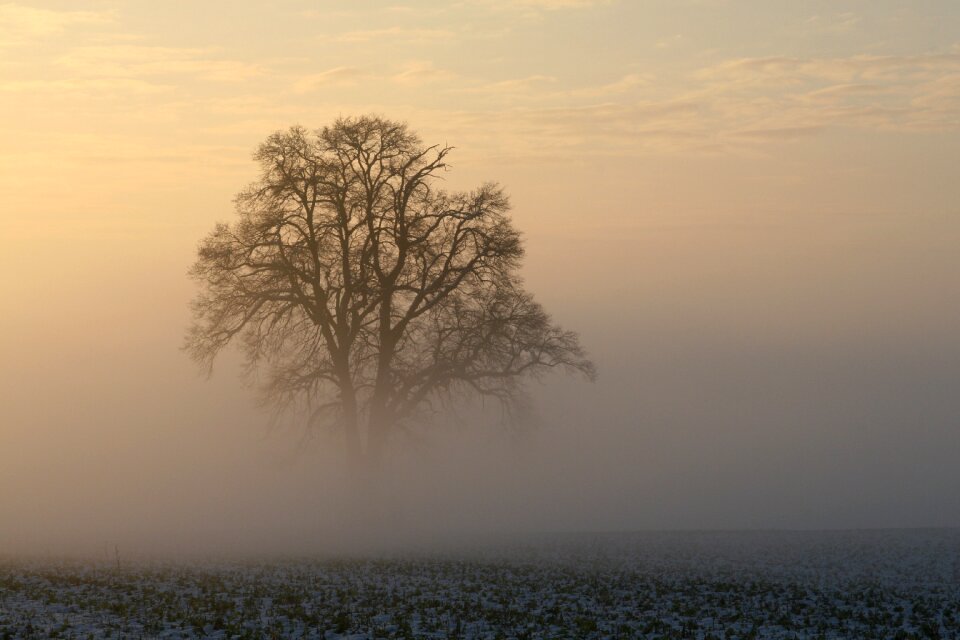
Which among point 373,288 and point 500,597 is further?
point 373,288

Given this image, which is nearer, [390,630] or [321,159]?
[390,630]

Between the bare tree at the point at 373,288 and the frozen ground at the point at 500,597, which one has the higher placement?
the bare tree at the point at 373,288

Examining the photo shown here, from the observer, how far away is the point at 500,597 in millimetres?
19141

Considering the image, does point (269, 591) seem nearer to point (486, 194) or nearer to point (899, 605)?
point (899, 605)

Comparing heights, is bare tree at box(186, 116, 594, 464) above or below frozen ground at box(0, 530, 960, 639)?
above

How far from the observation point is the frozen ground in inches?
610

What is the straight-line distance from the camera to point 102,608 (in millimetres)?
16734

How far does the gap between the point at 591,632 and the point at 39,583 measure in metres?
11.2

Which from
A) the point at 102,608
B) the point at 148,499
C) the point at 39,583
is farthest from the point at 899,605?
the point at 148,499

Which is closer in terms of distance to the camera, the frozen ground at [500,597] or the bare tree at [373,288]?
the frozen ground at [500,597]

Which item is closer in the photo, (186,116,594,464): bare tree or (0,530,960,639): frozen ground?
(0,530,960,639): frozen ground

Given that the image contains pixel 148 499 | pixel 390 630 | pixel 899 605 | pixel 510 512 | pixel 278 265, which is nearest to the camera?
pixel 390 630

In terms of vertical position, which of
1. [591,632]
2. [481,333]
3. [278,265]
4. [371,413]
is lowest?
[591,632]

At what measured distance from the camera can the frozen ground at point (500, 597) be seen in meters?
15.5
